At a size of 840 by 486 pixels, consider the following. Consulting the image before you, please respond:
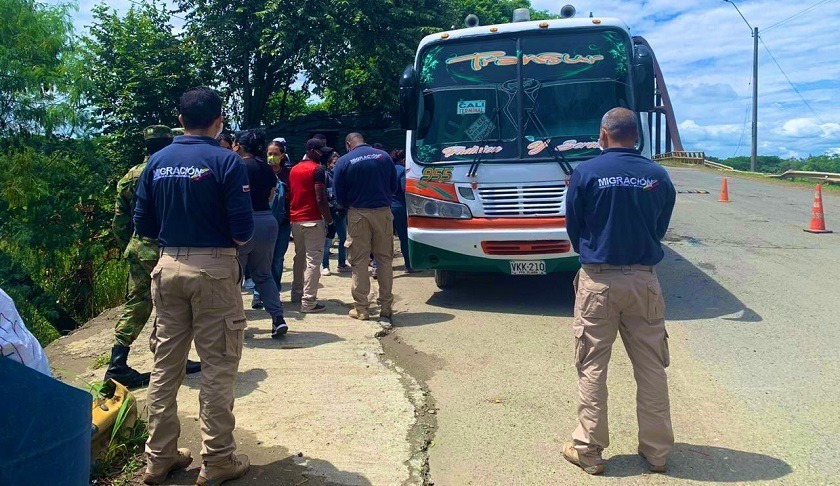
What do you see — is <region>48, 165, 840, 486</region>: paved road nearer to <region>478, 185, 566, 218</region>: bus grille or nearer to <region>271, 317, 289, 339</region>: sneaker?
<region>271, 317, 289, 339</region>: sneaker

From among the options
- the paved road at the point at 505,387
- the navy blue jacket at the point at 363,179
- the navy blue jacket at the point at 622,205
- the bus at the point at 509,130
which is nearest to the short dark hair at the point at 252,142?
the navy blue jacket at the point at 363,179

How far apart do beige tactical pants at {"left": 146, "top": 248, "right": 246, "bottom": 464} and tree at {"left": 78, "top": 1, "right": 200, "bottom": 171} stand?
1252 cm

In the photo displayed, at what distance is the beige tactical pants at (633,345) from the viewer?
11.8 ft

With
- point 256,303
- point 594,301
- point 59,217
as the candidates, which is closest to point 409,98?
point 256,303

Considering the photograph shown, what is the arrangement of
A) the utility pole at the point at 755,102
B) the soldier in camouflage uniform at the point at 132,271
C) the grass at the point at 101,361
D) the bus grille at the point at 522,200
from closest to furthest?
1. the soldier in camouflage uniform at the point at 132,271
2. the grass at the point at 101,361
3. the bus grille at the point at 522,200
4. the utility pole at the point at 755,102

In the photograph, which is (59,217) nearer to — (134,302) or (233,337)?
(134,302)

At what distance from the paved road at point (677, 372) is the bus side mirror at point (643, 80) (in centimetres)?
216

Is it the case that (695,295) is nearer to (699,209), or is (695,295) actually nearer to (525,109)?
(525,109)

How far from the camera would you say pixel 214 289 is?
3398 mm

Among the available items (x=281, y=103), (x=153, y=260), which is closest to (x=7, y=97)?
(x=153, y=260)

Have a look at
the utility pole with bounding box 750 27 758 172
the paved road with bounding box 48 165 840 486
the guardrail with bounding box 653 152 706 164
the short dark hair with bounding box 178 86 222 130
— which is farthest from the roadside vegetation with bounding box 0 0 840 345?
the guardrail with bounding box 653 152 706 164

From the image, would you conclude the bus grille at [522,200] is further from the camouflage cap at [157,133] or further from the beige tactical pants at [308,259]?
the camouflage cap at [157,133]

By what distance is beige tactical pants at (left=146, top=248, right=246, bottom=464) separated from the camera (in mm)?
Result: 3395

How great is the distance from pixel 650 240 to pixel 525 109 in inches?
150
